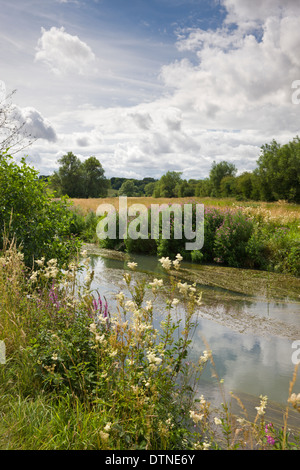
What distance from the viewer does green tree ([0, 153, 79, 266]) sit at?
231 inches

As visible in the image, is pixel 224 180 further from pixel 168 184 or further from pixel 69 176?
pixel 69 176

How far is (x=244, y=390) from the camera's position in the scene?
13.8ft

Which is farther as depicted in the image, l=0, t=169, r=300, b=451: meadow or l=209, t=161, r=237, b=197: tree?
l=209, t=161, r=237, b=197: tree

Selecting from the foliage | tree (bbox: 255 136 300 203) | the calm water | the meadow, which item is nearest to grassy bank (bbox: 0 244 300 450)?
the meadow

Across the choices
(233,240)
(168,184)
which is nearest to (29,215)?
(233,240)

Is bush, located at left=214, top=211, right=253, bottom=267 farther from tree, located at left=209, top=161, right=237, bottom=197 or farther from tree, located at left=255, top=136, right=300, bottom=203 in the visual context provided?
tree, located at left=209, top=161, right=237, bottom=197

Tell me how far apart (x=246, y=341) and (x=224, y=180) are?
4777 centimetres

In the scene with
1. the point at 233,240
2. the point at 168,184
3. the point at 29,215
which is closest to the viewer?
the point at 29,215

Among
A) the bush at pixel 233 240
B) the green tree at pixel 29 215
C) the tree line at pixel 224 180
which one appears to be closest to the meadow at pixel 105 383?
the green tree at pixel 29 215

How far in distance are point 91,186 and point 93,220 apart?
3388cm

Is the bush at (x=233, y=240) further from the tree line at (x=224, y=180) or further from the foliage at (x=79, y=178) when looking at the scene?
the foliage at (x=79, y=178)

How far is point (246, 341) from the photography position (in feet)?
18.8

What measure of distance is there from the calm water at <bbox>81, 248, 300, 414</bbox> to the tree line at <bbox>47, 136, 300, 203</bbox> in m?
25.0
